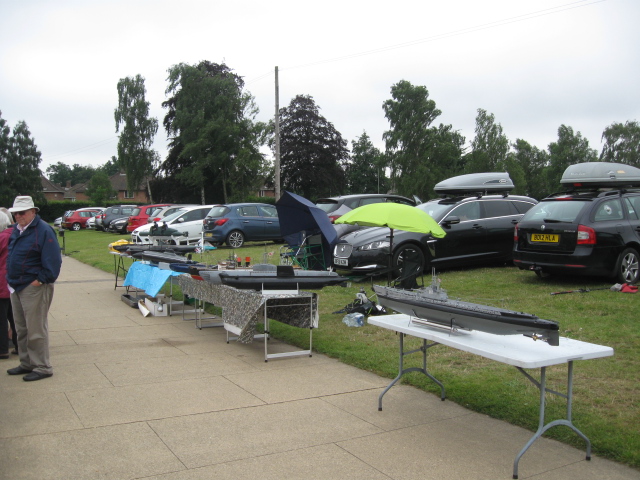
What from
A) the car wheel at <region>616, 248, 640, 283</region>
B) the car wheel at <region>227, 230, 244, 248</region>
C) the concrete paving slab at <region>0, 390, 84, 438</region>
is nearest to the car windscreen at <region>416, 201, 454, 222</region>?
the car wheel at <region>616, 248, 640, 283</region>

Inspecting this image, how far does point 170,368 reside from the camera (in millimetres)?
6840

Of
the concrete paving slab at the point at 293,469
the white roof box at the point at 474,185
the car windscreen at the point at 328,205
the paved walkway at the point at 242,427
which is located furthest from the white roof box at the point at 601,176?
the concrete paving slab at the point at 293,469

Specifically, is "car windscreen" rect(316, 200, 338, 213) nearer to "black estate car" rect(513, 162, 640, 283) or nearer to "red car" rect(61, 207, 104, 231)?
"black estate car" rect(513, 162, 640, 283)

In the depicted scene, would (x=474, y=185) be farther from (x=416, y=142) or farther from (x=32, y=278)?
(x=416, y=142)

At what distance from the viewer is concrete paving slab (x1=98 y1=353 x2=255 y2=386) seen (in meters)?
6.41

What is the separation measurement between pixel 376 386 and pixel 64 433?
2.91 m

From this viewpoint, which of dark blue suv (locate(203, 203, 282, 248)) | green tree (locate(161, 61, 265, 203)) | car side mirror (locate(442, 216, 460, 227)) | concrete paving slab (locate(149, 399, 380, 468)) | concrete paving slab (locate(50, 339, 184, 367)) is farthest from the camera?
green tree (locate(161, 61, 265, 203))

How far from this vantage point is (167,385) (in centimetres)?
615

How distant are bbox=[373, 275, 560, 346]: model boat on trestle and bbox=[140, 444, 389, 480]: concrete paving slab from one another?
1.29 metres

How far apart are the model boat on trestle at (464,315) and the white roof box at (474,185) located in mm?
9359

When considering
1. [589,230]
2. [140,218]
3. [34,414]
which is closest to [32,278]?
[34,414]

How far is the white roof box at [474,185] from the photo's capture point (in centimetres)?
1432

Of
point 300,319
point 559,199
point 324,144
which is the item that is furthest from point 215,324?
point 324,144

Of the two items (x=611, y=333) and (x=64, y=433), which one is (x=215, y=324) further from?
(x=611, y=333)
